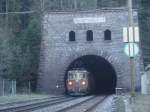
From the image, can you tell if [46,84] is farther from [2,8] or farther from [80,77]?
A: [2,8]

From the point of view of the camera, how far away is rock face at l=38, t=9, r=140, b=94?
5200 centimetres

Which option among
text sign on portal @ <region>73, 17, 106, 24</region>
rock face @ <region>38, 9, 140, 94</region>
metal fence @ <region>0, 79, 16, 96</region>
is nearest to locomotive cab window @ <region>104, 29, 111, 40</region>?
rock face @ <region>38, 9, 140, 94</region>

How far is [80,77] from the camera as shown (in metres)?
51.4

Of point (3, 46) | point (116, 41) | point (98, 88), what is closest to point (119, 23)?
point (116, 41)

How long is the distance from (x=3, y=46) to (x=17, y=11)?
12.3 m

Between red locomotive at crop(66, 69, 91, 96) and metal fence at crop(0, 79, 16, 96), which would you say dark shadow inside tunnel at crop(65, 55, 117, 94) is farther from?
metal fence at crop(0, 79, 16, 96)

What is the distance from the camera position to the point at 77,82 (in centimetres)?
5128

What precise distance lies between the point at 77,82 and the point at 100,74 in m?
19.5

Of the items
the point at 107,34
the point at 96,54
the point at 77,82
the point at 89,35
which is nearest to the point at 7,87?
the point at 77,82

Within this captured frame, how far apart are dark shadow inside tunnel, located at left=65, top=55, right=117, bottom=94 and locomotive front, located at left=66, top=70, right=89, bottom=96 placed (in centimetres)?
711

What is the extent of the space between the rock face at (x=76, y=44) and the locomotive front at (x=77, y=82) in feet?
3.77

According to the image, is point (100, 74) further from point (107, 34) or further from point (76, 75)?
point (76, 75)

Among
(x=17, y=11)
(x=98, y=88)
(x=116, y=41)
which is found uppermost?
(x=17, y=11)

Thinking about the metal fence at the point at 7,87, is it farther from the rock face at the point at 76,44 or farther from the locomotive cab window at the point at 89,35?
the locomotive cab window at the point at 89,35
